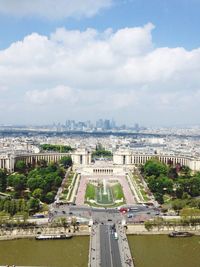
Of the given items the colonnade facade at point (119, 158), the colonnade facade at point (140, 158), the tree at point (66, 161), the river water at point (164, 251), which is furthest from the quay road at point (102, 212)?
the colonnade facade at point (140, 158)

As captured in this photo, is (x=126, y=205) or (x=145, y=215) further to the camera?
(x=126, y=205)

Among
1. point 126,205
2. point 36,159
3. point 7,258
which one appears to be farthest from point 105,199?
point 36,159

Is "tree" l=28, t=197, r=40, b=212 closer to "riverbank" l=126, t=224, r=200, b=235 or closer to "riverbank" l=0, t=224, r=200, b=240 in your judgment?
"riverbank" l=0, t=224, r=200, b=240

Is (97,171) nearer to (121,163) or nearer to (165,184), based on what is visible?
(121,163)

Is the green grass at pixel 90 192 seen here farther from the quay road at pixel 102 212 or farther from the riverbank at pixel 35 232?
the riverbank at pixel 35 232

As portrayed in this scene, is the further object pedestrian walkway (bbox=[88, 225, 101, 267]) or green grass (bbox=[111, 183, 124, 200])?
green grass (bbox=[111, 183, 124, 200])

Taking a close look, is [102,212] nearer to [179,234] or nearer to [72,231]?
[72,231]

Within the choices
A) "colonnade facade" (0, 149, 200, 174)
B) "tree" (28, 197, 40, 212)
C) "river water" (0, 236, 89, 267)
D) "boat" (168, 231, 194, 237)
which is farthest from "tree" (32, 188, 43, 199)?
"colonnade facade" (0, 149, 200, 174)
